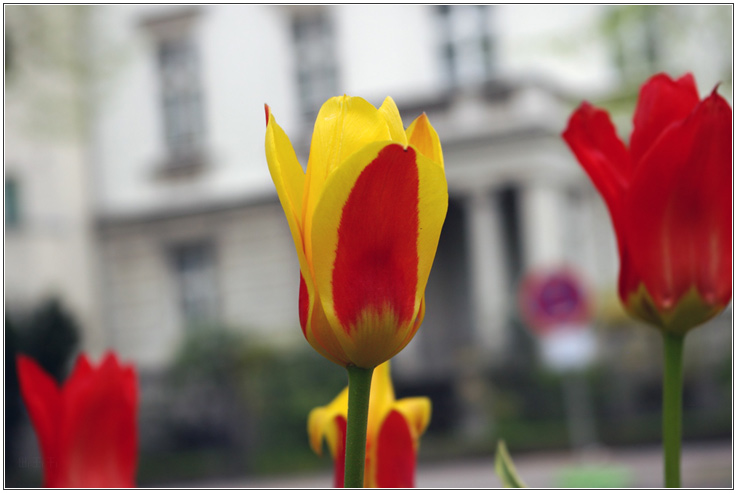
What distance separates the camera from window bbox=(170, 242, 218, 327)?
9.02 meters

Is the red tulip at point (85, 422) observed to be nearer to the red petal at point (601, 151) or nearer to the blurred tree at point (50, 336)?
the red petal at point (601, 151)

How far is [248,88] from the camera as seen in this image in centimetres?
906

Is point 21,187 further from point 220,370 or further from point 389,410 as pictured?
point 389,410

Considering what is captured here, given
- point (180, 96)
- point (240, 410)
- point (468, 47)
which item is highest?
point (468, 47)

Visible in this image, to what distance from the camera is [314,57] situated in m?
8.78

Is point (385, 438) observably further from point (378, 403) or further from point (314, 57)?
point (314, 57)

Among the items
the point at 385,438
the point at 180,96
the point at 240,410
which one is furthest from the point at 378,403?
the point at 180,96

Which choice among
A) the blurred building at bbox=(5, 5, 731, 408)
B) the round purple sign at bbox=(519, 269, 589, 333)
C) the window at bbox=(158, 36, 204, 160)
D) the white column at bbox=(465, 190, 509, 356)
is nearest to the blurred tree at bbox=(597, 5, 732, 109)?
the blurred building at bbox=(5, 5, 731, 408)

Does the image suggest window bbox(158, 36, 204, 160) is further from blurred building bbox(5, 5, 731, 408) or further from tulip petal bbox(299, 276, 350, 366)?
tulip petal bbox(299, 276, 350, 366)

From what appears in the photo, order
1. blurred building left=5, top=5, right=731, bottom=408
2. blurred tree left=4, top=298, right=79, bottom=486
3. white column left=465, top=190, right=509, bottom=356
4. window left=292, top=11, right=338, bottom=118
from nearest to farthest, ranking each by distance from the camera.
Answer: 1. blurred tree left=4, top=298, right=79, bottom=486
2. blurred building left=5, top=5, right=731, bottom=408
3. white column left=465, top=190, right=509, bottom=356
4. window left=292, top=11, right=338, bottom=118

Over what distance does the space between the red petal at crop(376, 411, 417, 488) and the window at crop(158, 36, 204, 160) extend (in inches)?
350

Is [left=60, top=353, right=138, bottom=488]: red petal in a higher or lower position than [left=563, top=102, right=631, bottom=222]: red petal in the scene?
lower

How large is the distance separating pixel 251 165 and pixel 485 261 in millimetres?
2273

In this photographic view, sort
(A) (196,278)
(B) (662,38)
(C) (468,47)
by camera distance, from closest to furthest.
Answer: (B) (662,38)
(C) (468,47)
(A) (196,278)
